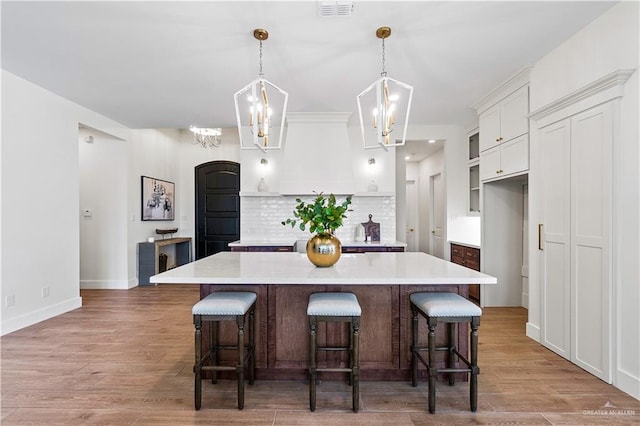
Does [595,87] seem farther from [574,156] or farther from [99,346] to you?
[99,346]

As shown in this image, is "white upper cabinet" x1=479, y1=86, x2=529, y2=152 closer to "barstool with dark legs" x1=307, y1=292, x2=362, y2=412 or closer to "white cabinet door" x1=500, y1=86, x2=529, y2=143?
"white cabinet door" x1=500, y1=86, x2=529, y2=143

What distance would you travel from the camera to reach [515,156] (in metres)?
3.43

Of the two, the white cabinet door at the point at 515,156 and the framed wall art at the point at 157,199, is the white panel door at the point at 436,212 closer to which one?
the white cabinet door at the point at 515,156

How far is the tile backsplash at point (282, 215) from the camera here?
17.0 feet

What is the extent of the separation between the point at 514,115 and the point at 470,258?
2005mm

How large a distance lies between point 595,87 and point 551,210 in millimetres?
1026

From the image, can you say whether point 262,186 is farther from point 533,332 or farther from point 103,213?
point 533,332

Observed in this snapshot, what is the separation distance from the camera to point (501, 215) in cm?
412

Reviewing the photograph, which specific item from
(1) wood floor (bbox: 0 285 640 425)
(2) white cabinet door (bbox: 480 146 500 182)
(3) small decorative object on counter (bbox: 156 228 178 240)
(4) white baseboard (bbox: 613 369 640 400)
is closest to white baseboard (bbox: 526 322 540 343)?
(1) wood floor (bbox: 0 285 640 425)

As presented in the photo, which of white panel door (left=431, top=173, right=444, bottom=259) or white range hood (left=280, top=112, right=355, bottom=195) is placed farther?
white panel door (left=431, top=173, right=444, bottom=259)

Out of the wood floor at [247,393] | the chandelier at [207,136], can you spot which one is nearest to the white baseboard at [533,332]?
the wood floor at [247,393]

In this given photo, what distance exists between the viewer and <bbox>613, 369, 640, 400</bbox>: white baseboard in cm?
207

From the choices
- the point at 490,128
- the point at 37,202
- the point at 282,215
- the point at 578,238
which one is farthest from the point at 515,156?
the point at 37,202

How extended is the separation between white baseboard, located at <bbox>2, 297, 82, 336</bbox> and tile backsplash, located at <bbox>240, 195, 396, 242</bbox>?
7.72 ft
